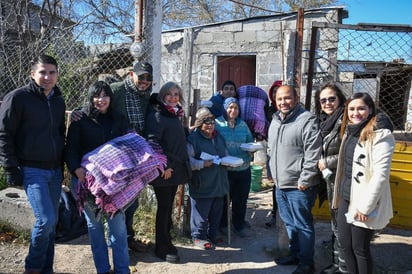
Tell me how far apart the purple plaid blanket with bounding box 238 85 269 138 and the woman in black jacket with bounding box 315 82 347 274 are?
99 centimetres

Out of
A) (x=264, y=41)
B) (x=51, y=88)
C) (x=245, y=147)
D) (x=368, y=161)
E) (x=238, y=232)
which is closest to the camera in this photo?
(x=368, y=161)

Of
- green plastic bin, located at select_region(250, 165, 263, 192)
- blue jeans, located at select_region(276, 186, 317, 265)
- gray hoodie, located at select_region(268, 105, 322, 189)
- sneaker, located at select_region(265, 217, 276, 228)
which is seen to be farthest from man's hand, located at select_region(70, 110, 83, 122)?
green plastic bin, located at select_region(250, 165, 263, 192)

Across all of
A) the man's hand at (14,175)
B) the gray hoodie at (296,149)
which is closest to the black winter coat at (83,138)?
the man's hand at (14,175)

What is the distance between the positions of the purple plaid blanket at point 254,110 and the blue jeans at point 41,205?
225 centimetres

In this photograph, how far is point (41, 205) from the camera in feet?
9.25

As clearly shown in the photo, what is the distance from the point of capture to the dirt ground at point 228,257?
348 cm

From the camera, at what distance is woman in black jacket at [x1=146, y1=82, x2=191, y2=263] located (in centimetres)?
332

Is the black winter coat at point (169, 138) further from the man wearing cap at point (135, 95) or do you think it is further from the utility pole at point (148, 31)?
the utility pole at point (148, 31)

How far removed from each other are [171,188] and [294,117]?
1.31m

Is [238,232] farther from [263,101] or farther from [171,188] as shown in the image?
[263,101]

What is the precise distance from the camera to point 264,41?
332 inches

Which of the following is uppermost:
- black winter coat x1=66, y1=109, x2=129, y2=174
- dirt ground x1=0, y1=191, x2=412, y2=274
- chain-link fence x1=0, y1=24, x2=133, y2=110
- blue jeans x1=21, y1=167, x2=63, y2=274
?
chain-link fence x1=0, y1=24, x2=133, y2=110

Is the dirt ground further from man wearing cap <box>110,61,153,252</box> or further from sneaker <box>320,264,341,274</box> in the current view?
man wearing cap <box>110,61,153,252</box>

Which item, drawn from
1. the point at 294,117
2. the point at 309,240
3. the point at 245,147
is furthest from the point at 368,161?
the point at 245,147
